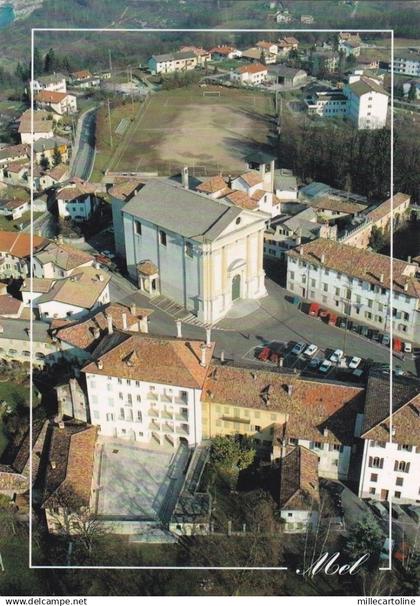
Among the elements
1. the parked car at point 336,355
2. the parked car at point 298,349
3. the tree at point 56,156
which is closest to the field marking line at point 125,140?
the tree at point 56,156

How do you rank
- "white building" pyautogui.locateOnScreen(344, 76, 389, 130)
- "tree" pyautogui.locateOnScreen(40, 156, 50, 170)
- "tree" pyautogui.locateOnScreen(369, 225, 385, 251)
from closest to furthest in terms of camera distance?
"tree" pyautogui.locateOnScreen(369, 225, 385, 251)
"tree" pyautogui.locateOnScreen(40, 156, 50, 170)
"white building" pyautogui.locateOnScreen(344, 76, 389, 130)

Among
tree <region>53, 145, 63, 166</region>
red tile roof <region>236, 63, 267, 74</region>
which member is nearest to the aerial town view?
tree <region>53, 145, 63, 166</region>

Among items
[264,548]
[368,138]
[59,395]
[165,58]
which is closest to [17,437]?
[59,395]

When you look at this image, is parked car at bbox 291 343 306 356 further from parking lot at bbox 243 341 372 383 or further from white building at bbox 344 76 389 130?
white building at bbox 344 76 389 130

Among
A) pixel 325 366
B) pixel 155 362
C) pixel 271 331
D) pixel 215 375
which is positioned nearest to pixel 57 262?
pixel 271 331

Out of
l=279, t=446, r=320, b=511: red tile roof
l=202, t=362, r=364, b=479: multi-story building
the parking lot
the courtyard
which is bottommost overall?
the courtyard

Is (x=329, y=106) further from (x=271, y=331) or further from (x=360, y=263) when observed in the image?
(x=271, y=331)

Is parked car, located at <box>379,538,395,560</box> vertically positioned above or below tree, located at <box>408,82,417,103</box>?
below
